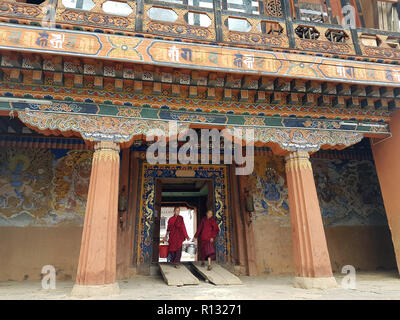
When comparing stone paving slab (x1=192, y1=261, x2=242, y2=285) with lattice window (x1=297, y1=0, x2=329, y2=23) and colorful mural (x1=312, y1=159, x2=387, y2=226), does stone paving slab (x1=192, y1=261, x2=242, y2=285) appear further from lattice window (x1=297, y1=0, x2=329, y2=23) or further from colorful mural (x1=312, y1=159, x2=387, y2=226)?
lattice window (x1=297, y1=0, x2=329, y2=23)

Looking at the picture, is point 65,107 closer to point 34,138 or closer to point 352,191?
point 34,138

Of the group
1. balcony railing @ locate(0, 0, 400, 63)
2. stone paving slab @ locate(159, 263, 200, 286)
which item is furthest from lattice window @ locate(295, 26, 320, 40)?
stone paving slab @ locate(159, 263, 200, 286)

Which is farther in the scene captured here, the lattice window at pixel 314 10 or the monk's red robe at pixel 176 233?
the lattice window at pixel 314 10

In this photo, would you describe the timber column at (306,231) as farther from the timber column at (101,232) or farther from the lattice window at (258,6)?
the lattice window at (258,6)

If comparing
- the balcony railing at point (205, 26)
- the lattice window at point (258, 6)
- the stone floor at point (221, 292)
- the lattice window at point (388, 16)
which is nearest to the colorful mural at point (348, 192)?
the stone floor at point (221, 292)

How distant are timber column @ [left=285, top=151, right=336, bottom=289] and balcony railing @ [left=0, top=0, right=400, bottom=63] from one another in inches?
80.9

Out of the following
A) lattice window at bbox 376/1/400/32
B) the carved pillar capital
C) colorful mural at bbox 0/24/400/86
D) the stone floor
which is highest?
lattice window at bbox 376/1/400/32

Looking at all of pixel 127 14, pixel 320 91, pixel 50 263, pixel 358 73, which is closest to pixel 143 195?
pixel 50 263

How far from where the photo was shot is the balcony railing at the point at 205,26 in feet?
14.7

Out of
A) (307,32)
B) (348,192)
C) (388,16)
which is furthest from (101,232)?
(388,16)

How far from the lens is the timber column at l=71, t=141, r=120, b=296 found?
12.9ft

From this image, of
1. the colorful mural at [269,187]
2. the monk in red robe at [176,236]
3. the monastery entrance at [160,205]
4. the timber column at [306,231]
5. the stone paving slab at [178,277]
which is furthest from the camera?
the colorful mural at [269,187]

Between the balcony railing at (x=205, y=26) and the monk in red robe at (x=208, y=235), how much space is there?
3614 mm

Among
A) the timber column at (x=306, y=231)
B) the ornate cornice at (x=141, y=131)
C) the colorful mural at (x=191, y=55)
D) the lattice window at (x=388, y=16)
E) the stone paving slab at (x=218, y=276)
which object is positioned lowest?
the stone paving slab at (x=218, y=276)
